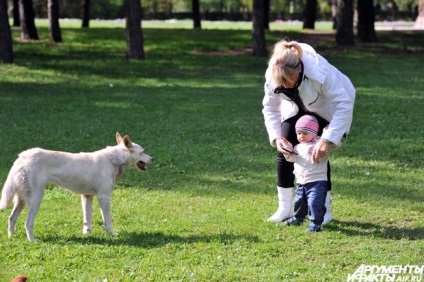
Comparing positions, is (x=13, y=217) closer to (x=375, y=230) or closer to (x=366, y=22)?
(x=375, y=230)

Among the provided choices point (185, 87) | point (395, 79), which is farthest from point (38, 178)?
point (395, 79)

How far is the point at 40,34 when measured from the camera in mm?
32469

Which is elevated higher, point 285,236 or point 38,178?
point 38,178

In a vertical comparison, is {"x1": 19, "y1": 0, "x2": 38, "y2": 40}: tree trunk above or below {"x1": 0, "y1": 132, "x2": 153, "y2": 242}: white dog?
above

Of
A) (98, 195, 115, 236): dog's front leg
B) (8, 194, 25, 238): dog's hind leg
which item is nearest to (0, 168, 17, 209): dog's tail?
(8, 194, 25, 238): dog's hind leg

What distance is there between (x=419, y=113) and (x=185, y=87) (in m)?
7.57

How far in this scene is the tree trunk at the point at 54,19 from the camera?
2822cm

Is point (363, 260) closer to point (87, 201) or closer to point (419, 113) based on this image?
point (87, 201)

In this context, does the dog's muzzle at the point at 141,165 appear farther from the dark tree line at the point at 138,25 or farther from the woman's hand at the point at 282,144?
the dark tree line at the point at 138,25

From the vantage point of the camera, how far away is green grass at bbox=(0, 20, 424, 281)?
579 cm

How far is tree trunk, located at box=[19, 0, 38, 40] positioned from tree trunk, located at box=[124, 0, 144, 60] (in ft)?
20.3

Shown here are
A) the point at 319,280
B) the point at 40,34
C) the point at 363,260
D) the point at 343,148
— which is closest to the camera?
the point at 319,280

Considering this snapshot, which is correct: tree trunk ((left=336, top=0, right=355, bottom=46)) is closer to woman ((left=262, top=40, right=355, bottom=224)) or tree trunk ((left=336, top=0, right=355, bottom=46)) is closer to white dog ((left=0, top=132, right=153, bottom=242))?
woman ((left=262, top=40, right=355, bottom=224))

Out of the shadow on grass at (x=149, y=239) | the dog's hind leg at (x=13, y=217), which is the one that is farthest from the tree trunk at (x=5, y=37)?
the shadow on grass at (x=149, y=239)
